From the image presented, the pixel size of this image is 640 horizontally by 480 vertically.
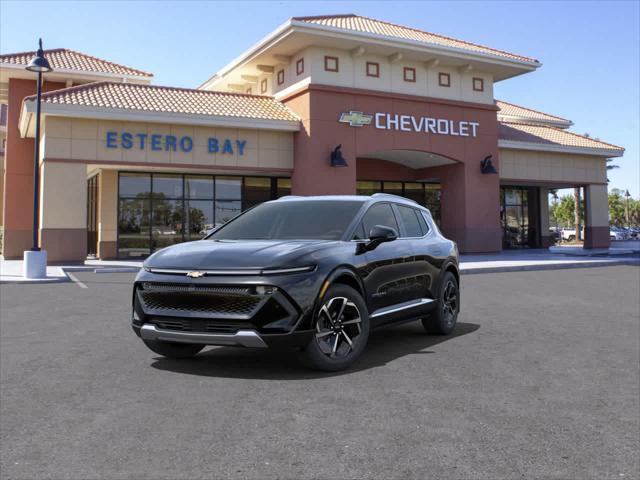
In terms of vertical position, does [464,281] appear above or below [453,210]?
below

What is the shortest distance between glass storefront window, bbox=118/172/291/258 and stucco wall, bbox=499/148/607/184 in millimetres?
12953

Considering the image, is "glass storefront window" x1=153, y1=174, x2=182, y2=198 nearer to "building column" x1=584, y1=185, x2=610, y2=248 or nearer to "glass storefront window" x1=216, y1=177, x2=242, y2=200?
"glass storefront window" x1=216, y1=177, x2=242, y2=200

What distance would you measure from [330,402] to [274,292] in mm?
1014

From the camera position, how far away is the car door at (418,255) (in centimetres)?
685

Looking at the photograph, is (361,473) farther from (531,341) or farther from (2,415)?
(531,341)

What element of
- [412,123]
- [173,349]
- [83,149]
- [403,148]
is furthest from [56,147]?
[173,349]

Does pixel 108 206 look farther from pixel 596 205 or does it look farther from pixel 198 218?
pixel 596 205

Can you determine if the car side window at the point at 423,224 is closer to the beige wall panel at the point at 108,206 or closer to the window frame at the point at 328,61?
the window frame at the point at 328,61

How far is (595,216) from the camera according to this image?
33281 mm

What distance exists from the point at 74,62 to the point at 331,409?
27446 millimetres

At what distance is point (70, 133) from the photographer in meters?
21.2

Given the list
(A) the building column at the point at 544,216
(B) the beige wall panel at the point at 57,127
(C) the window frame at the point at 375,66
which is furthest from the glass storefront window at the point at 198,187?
(A) the building column at the point at 544,216

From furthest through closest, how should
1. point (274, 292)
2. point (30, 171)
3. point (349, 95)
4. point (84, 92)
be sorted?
point (30, 171), point (349, 95), point (84, 92), point (274, 292)

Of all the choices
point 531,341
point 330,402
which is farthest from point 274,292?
point 531,341
